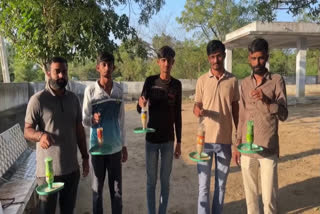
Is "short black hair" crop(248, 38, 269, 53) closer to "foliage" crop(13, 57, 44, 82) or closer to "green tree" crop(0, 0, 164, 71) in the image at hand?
"green tree" crop(0, 0, 164, 71)

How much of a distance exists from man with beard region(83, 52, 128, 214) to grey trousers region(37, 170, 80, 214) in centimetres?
36

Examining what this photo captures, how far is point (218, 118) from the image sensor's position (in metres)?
3.31

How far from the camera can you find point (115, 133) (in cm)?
325

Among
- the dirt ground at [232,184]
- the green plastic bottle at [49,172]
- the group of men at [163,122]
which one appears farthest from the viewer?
the dirt ground at [232,184]

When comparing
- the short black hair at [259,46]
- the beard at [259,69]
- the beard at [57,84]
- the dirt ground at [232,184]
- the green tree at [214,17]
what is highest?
the green tree at [214,17]

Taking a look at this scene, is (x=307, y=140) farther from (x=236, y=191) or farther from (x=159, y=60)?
(x=159, y=60)

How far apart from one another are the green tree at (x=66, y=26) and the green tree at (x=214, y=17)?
96.7 feet

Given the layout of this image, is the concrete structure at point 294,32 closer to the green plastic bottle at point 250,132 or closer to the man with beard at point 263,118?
the man with beard at point 263,118

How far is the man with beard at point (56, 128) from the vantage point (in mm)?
2648

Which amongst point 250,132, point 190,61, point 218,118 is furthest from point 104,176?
point 190,61

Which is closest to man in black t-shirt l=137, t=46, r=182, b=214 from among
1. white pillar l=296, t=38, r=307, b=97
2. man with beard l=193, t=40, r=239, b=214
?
man with beard l=193, t=40, r=239, b=214

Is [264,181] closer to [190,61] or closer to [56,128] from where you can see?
[56,128]

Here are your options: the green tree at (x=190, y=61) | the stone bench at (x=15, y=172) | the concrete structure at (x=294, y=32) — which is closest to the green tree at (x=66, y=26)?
the stone bench at (x=15, y=172)

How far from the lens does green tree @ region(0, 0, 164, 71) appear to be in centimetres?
491
